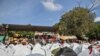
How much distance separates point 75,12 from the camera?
4625 cm

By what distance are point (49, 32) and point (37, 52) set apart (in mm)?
34316

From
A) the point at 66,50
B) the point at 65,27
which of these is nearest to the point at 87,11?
the point at 65,27

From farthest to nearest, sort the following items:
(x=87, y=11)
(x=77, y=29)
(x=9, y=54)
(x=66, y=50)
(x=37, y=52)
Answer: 1. (x=87, y=11)
2. (x=77, y=29)
3. (x=9, y=54)
4. (x=37, y=52)
5. (x=66, y=50)

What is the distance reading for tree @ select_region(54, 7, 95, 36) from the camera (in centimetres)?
4462

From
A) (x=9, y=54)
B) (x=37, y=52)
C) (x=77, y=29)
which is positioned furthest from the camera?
(x=77, y=29)

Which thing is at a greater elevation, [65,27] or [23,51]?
[65,27]

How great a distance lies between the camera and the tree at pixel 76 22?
146ft

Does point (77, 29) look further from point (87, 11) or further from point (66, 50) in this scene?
point (66, 50)

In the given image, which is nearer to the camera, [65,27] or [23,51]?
[23,51]

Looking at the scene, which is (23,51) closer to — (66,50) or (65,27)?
(66,50)

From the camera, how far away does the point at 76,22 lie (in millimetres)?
44625

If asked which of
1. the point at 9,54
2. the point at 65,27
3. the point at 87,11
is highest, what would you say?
the point at 87,11

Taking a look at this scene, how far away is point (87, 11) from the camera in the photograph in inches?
1881

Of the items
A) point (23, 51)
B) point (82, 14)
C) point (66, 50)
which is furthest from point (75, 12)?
point (66, 50)
